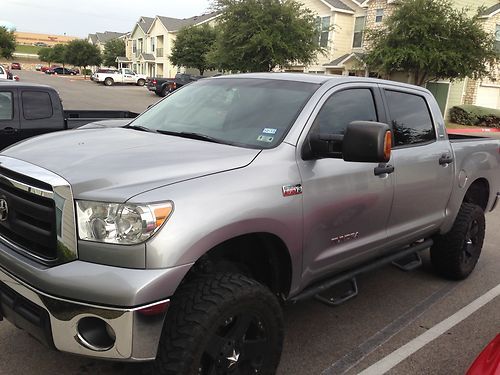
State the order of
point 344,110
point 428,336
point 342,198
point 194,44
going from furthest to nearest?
point 194,44, point 428,336, point 344,110, point 342,198

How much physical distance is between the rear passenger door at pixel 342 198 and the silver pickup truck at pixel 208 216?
0.01 meters

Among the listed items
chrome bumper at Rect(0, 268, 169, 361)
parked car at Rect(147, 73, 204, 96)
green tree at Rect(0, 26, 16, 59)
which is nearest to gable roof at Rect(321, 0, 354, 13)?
parked car at Rect(147, 73, 204, 96)

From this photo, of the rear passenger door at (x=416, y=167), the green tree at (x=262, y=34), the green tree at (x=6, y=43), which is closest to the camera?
the rear passenger door at (x=416, y=167)

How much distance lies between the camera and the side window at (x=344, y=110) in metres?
3.26

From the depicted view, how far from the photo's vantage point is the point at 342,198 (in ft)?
10.3

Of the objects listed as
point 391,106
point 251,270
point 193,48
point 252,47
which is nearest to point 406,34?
point 252,47

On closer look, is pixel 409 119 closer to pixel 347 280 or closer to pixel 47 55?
pixel 347 280

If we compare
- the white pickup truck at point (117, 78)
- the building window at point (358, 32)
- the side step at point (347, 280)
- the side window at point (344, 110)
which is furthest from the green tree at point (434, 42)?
the white pickup truck at point (117, 78)

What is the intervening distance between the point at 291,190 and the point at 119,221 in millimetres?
1025

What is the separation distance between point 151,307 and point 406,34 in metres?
22.4

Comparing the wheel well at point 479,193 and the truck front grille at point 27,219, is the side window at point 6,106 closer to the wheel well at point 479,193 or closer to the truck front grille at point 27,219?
the truck front grille at point 27,219

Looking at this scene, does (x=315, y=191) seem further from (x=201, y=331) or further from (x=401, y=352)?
(x=401, y=352)

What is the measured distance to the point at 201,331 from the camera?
7.59 ft

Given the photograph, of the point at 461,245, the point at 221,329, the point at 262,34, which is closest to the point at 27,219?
the point at 221,329
